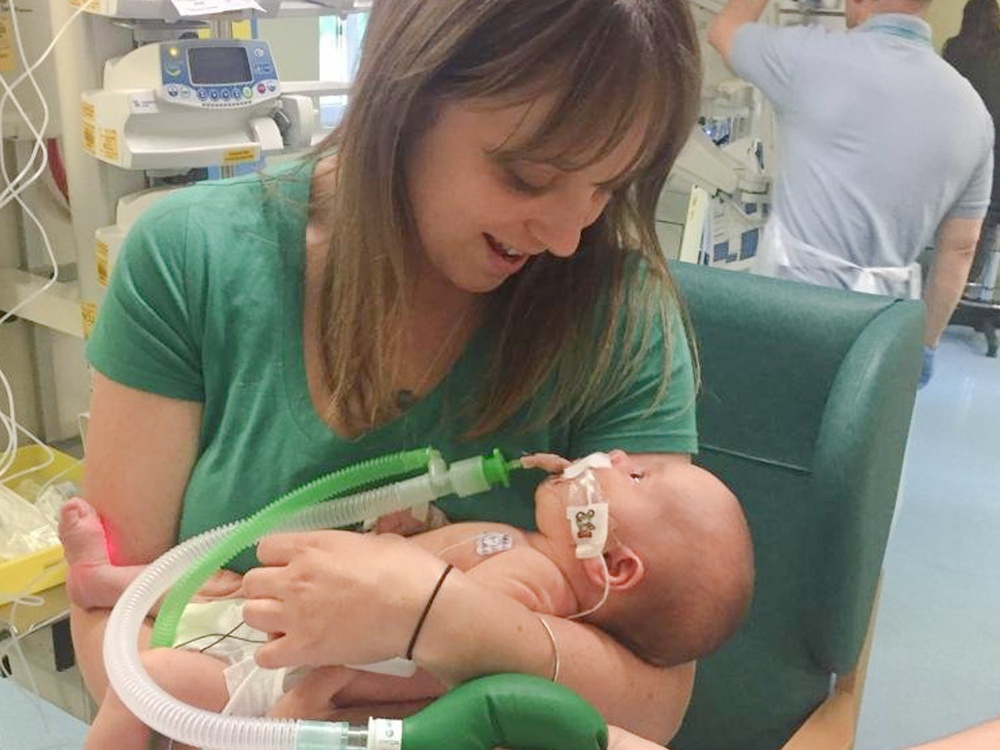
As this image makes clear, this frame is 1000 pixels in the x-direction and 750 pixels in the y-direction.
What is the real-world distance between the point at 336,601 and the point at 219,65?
56.2 inches

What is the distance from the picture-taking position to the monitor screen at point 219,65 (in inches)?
78.0

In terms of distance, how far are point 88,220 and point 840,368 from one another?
1481 millimetres

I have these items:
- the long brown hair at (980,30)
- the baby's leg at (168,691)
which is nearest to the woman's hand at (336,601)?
the baby's leg at (168,691)

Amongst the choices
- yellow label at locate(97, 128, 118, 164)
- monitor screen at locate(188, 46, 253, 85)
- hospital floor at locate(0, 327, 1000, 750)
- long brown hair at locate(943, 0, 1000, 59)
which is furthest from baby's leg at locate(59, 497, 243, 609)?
long brown hair at locate(943, 0, 1000, 59)

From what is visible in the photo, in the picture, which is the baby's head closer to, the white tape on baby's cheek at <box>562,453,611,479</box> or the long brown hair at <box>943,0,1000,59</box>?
the white tape on baby's cheek at <box>562,453,611,479</box>

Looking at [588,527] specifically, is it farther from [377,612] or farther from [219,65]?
[219,65]

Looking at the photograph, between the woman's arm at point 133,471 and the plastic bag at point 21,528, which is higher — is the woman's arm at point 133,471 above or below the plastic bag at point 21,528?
above

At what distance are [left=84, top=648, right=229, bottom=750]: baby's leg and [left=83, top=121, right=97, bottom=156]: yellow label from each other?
1.27 m

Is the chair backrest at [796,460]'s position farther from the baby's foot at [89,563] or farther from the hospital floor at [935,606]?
the hospital floor at [935,606]

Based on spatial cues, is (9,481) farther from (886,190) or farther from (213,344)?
(886,190)

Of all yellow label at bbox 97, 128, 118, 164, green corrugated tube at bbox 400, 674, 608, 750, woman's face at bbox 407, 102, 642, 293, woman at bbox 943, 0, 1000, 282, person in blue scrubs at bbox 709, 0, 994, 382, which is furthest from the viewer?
woman at bbox 943, 0, 1000, 282

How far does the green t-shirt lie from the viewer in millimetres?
1031

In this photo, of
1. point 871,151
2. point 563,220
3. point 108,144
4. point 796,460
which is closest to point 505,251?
point 563,220

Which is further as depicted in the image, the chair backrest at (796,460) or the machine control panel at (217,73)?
the machine control panel at (217,73)
